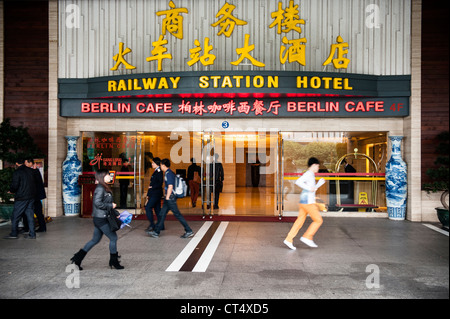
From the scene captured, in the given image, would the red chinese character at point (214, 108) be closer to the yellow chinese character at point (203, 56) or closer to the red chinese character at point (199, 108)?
the red chinese character at point (199, 108)

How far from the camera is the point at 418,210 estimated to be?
34.2 feet

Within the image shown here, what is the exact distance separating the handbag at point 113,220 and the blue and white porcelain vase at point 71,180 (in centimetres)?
586

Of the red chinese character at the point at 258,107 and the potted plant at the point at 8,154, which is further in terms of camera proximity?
the red chinese character at the point at 258,107

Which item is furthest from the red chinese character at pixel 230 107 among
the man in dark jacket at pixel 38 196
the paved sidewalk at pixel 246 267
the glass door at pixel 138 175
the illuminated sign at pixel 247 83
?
the man in dark jacket at pixel 38 196

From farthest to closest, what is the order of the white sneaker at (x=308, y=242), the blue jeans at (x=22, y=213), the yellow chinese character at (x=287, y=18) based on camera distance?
the yellow chinese character at (x=287, y=18) < the blue jeans at (x=22, y=213) < the white sneaker at (x=308, y=242)

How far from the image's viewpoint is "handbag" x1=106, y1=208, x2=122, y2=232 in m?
5.66

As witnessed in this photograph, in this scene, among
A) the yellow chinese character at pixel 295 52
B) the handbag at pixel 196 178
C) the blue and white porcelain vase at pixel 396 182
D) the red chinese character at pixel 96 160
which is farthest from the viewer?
the handbag at pixel 196 178

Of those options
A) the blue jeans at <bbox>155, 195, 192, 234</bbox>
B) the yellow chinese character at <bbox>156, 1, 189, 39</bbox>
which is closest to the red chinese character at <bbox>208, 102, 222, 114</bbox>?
the yellow chinese character at <bbox>156, 1, 189, 39</bbox>

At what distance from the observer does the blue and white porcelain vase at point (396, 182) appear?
10.5 m

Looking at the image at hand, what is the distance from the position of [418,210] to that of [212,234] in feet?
19.2

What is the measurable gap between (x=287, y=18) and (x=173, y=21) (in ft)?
10.6

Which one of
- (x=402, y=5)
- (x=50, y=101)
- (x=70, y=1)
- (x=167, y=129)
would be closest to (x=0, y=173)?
(x=50, y=101)
